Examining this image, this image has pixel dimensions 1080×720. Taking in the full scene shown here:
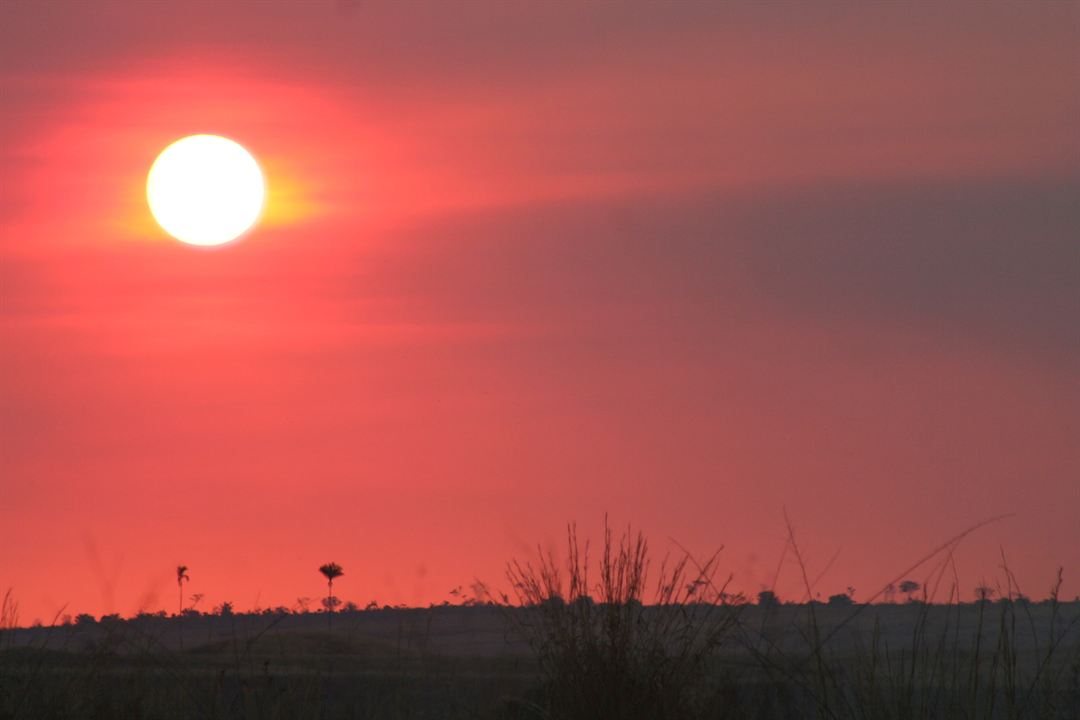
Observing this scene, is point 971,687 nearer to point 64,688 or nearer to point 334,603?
point 64,688

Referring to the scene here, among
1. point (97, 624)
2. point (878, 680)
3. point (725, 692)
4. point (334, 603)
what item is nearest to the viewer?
point (878, 680)

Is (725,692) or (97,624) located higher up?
(97,624)

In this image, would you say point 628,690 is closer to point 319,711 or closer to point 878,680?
point 878,680

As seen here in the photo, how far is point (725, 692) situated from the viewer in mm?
11258

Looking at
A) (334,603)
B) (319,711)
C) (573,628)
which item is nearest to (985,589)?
(573,628)

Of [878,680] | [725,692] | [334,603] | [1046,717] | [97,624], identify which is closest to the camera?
[1046,717]

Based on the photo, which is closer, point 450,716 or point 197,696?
point 197,696

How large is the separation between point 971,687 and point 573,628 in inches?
109

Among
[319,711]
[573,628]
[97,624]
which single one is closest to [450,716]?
[319,711]

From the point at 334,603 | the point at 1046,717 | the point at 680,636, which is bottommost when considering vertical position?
the point at 1046,717

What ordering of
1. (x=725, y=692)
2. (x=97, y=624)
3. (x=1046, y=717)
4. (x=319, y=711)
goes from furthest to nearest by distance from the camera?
(x=97, y=624) → (x=319, y=711) → (x=725, y=692) → (x=1046, y=717)

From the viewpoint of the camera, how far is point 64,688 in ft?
40.2

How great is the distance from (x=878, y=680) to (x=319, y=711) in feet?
15.3

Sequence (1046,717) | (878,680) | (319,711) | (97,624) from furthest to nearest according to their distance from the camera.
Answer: (97,624)
(319,711)
(878,680)
(1046,717)
